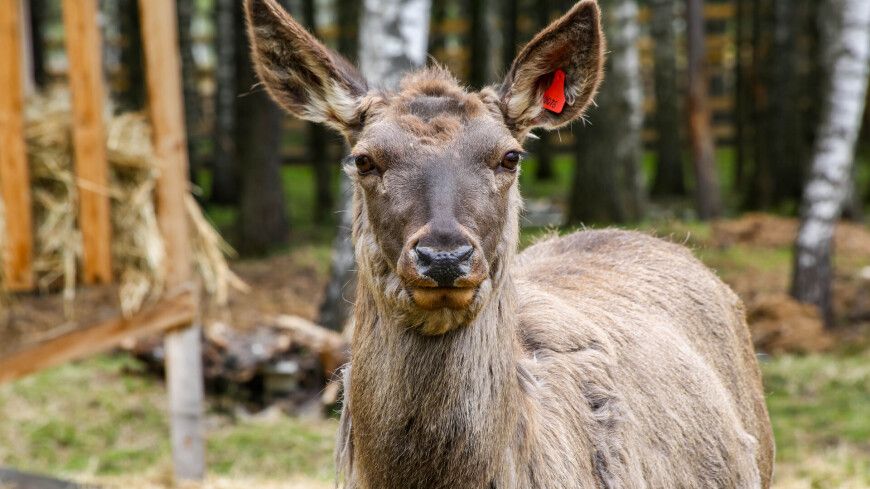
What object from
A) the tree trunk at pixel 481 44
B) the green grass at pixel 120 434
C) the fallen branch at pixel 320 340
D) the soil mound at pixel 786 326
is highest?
the tree trunk at pixel 481 44

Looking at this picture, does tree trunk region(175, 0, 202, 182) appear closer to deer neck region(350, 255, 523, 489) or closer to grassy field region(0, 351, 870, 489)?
grassy field region(0, 351, 870, 489)

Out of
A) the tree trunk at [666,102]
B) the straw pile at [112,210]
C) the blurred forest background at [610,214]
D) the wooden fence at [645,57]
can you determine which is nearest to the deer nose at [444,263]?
the blurred forest background at [610,214]

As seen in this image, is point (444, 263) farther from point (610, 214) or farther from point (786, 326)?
point (610, 214)

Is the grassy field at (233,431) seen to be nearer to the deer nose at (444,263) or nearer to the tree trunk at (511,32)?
the deer nose at (444,263)

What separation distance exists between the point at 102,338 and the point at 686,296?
3801 mm

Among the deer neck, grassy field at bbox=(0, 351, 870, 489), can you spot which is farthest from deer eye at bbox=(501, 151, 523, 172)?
grassy field at bbox=(0, 351, 870, 489)

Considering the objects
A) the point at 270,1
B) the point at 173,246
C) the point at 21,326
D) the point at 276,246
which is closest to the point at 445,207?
the point at 270,1

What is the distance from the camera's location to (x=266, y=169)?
57.3 ft

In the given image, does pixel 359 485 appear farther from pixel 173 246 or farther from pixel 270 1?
pixel 173 246

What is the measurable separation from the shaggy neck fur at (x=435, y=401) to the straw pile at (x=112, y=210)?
3.66 metres

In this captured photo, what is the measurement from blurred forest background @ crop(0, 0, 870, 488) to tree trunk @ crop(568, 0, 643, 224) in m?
0.03

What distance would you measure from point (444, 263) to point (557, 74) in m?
1.15

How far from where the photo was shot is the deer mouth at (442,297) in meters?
3.49

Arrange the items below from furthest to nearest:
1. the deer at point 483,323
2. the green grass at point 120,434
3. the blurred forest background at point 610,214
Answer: the blurred forest background at point 610,214 → the green grass at point 120,434 → the deer at point 483,323
